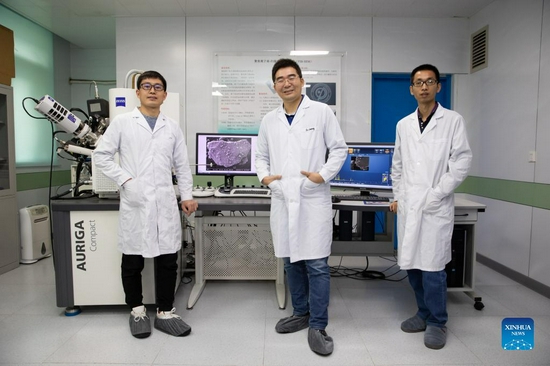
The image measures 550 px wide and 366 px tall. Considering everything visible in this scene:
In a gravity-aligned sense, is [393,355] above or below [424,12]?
below

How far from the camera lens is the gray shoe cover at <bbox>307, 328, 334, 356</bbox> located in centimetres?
175

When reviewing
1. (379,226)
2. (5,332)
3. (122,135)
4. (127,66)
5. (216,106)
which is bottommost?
(5,332)

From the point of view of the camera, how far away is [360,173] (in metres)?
2.51

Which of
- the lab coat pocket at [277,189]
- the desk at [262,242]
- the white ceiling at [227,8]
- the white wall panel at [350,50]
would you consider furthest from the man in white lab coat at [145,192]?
the white wall panel at [350,50]

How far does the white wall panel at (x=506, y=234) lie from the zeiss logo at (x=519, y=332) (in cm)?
220

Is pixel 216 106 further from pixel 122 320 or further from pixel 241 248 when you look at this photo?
pixel 122 320

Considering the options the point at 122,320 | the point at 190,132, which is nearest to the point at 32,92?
the point at 190,132

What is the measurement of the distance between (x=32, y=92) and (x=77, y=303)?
117 inches

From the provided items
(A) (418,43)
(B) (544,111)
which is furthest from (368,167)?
(A) (418,43)

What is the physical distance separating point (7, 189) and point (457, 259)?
367cm

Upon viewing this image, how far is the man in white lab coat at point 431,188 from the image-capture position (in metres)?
1.79

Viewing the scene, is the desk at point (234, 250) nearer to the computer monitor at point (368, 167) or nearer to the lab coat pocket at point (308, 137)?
the computer monitor at point (368, 167)

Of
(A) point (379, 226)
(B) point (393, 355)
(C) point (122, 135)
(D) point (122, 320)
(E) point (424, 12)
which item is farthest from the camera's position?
(A) point (379, 226)

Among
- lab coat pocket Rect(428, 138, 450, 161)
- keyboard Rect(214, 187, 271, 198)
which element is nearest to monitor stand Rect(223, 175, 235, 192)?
keyboard Rect(214, 187, 271, 198)
